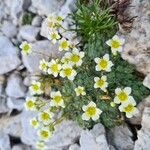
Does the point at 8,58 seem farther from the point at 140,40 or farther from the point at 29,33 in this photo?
the point at 140,40

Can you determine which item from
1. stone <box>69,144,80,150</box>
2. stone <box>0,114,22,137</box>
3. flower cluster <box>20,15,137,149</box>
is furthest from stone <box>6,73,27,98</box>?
stone <box>69,144,80,150</box>

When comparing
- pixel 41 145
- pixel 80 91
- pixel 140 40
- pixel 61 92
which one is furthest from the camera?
pixel 41 145

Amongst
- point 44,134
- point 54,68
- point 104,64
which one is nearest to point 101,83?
point 104,64

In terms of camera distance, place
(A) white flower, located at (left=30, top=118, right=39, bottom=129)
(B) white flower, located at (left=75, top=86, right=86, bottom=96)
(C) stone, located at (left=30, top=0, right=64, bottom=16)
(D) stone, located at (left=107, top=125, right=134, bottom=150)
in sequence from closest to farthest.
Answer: (B) white flower, located at (left=75, top=86, right=86, bottom=96) → (D) stone, located at (left=107, top=125, right=134, bottom=150) → (A) white flower, located at (left=30, top=118, right=39, bottom=129) → (C) stone, located at (left=30, top=0, right=64, bottom=16)

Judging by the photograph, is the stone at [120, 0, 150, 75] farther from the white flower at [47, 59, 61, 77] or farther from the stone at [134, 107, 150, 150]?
the white flower at [47, 59, 61, 77]

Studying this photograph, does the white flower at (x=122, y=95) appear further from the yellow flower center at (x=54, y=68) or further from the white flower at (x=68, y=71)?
the yellow flower center at (x=54, y=68)

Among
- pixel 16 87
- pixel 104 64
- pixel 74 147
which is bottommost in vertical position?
pixel 74 147

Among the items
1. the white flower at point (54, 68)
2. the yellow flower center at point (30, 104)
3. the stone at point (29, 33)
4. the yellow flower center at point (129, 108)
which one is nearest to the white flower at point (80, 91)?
the white flower at point (54, 68)

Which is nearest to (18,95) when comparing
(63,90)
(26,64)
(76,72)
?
(26,64)

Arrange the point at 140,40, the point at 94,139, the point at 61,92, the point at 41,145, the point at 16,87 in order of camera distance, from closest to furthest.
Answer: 1. the point at 140,40
2. the point at 94,139
3. the point at 61,92
4. the point at 41,145
5. the point at 16,87
